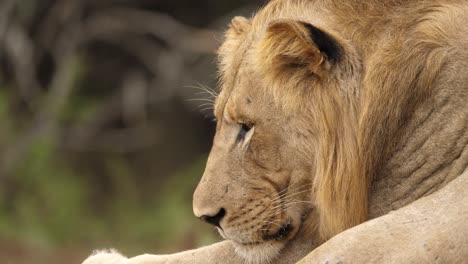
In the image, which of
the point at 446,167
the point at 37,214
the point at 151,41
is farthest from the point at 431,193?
the point at 151,41

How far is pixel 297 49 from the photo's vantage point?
12.2 ft

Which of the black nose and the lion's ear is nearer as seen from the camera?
the lion's ear

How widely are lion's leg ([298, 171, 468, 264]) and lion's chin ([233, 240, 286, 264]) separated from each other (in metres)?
0.39

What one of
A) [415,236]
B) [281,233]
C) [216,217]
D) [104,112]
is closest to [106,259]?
[216,217]

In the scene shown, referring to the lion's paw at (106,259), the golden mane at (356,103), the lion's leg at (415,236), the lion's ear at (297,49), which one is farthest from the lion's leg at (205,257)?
the lion's ear at (297,49)

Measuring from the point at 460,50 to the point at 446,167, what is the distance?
384 mm

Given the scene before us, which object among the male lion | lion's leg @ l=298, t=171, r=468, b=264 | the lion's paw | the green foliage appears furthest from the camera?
the green foliage

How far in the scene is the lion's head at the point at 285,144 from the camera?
370 centimetres

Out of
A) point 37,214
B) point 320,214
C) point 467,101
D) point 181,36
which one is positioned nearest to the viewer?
point 467,101

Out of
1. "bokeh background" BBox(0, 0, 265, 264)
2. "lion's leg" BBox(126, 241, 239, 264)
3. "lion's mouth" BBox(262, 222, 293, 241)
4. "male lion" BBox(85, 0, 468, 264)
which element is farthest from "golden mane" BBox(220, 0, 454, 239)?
"bokeh background" BBox(0, 0, 265, 264)

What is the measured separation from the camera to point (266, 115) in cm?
379

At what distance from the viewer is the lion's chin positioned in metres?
3.89

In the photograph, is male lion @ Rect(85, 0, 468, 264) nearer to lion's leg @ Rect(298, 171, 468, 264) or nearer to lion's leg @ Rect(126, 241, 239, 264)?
lion's leg @ Rect(298, 171, 468, 264)

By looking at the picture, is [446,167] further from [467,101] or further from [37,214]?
[37,214]
